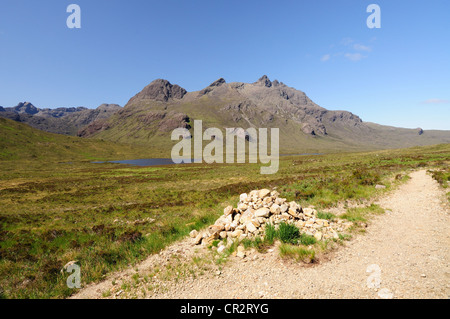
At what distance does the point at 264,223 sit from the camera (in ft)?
34.5

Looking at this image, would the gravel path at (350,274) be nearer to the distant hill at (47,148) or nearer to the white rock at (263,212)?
the white rock at (263,212)

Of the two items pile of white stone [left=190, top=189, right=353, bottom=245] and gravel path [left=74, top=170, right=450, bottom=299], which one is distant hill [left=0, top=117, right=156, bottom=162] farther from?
gravel path [left=74, top=170, right=450, bottom=299]

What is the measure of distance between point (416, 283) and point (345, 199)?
35.7ft

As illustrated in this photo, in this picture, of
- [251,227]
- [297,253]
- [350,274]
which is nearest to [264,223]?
[251,227]

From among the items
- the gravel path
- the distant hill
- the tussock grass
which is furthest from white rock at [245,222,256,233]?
the distant hill

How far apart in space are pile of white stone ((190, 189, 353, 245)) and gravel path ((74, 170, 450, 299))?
3.56ft

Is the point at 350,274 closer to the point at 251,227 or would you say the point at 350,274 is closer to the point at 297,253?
the point at 297,253

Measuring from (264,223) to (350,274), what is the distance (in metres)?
4.48

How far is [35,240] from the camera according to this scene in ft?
47.5

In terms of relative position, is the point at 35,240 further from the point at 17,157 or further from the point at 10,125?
the point at 10,125

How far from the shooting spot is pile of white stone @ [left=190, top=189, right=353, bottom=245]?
388 inches

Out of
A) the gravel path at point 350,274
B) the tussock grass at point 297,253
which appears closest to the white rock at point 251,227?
the gravel path at point 350,274

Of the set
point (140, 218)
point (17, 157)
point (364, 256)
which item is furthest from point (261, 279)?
point (17, 157)

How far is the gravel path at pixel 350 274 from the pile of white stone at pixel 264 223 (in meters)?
1.08
